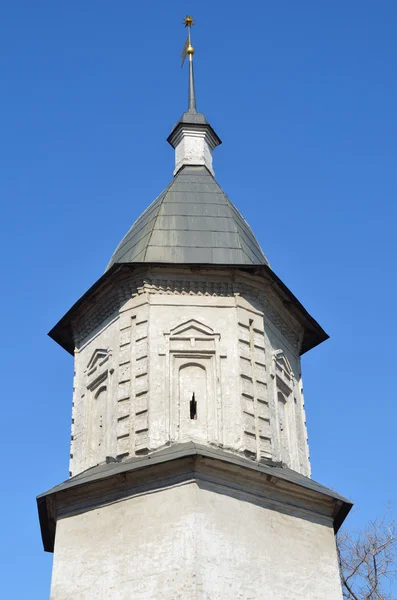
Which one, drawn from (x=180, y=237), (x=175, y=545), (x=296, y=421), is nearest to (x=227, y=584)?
(x=175, y=545)

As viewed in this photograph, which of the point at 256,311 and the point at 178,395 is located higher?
the point at 256,311

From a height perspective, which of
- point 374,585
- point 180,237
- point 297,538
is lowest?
point 297,538

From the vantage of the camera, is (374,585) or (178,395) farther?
(374,585)

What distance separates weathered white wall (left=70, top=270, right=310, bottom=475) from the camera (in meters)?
14.6

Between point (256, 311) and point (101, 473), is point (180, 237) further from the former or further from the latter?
point (101, 473)

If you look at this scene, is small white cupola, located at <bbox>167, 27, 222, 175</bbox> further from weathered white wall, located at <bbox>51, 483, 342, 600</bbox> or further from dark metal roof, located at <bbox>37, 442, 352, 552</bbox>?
weathered white wall, located at <bbox>51, 483, 342, 600</bbox>

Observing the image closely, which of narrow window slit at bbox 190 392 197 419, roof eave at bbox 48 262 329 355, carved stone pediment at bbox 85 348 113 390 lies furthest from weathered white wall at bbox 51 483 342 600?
roof eave at bbox 48 262 329 355

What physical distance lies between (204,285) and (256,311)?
3.13ft

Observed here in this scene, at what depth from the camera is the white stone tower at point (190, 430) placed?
13.1 m

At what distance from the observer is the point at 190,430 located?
14578 millimetres

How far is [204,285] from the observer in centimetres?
1595

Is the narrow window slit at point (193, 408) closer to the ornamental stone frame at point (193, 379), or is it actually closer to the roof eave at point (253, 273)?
the ornamental stone frame at point (193, 379)

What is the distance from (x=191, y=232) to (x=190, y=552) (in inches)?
237

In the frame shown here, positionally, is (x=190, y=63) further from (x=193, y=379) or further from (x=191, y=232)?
(x=193, y=379)
